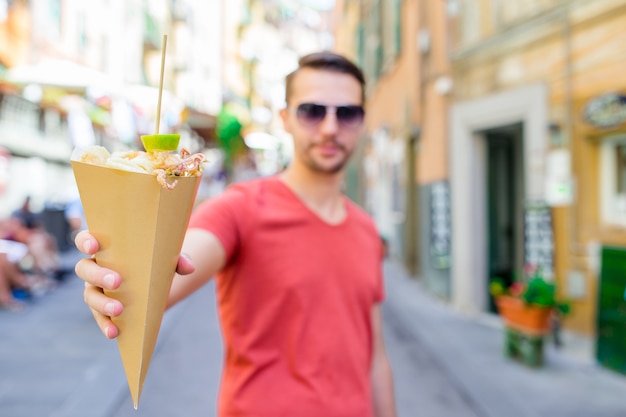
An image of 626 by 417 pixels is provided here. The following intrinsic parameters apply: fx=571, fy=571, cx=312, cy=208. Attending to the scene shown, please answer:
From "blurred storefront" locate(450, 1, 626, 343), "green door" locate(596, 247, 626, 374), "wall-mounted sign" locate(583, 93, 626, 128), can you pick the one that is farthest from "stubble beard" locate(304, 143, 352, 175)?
"wall-mounted sign" locate(583, 93, 626, 128)

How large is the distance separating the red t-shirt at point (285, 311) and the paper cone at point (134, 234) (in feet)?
1.63

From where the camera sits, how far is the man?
156 centimetres

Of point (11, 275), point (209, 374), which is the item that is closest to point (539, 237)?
point (209, 374)

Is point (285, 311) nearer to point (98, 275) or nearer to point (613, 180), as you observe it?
point (98, 275)

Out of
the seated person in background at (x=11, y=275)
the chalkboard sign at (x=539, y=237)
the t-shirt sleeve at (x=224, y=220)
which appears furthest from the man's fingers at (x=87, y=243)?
the seated person in background at (x=11, y=275)

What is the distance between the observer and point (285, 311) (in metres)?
1.62

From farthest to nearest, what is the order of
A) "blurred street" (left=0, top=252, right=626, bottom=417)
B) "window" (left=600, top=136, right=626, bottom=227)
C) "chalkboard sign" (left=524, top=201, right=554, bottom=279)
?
"chalkboard sign" (left=524, top=201, right=554, bottom=279), "window" (left=600, top=136, right=626, bottom=227), "blurred street" (left=0, top=252, right=626, bottom=417)

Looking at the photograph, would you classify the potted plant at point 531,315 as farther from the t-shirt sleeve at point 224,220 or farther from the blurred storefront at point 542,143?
the t-shirt sleeve at point 224,220

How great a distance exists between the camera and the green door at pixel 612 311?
520 cm

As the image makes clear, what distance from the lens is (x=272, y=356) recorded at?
62.2 inches

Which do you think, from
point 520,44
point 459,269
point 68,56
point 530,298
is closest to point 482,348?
point 530,298

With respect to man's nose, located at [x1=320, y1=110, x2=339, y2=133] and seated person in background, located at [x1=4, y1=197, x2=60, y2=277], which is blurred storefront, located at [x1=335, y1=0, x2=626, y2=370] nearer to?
man's nose, located at [x1=320, y1=110, x2=339, y2=133]

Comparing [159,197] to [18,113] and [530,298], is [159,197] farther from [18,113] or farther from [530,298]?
[18,113]

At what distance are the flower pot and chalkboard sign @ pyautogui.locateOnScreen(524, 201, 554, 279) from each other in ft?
4.36
